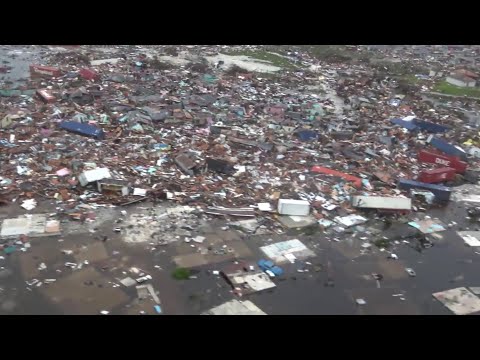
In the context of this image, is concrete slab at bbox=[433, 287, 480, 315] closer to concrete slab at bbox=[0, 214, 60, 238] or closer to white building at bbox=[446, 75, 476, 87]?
concrete slab at bbox=[0, 214, 60, 238]

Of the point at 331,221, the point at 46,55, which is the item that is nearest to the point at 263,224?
the point at 331,221

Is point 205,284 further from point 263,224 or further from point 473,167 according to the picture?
point 473,167

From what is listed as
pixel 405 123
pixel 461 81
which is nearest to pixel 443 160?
pixel 405 123

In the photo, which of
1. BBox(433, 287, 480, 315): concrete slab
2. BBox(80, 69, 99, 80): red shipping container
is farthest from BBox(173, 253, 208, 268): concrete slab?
BBox(80, 69, 99, 80): red shipping container

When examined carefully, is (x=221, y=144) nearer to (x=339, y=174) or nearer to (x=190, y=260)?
(x=339, y=174)

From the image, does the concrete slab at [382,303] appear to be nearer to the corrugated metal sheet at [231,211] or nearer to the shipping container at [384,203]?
the shipping container at [384,203]

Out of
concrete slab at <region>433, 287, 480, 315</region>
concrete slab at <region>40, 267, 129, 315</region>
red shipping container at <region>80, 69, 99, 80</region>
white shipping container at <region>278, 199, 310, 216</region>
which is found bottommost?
concrete slab at <region>433, 287, 480, 315</region>

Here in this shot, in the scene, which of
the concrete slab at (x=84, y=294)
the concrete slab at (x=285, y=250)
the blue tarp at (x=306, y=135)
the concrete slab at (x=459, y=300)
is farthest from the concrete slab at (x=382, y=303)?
the blue tarp at (x=306, y=135)
